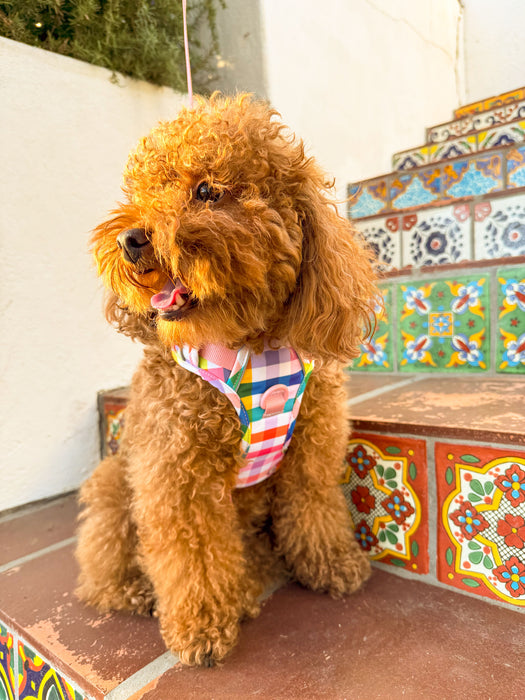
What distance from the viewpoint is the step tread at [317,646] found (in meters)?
0.82

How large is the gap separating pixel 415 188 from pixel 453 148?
62 cm

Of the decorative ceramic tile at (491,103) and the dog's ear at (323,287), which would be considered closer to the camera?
the dog's ear at (323,287)

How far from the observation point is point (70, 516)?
1580 millimetres

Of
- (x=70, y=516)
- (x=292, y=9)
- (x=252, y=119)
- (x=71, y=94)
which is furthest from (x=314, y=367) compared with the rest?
(x=292, y=9)

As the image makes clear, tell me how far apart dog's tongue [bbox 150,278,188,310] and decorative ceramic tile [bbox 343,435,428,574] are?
0.69 meters

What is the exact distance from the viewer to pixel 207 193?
790 millimetres

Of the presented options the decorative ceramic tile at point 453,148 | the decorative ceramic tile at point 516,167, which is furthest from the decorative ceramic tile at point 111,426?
the decorative ceramic tile at point 453,148

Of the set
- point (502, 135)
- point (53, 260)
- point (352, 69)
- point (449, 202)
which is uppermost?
point (352, 69)

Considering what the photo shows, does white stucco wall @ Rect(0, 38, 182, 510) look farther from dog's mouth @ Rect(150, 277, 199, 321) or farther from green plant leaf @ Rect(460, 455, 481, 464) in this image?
green plant leaf @ Rect(460, 455, 481, 464)

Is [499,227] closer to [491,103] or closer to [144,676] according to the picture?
[491,103]

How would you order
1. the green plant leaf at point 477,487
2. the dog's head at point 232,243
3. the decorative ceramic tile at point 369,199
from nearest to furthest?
the dog's head at point 232,243, the green plant leaf at point 477,487, the decorative ceramic tile at point 369,199

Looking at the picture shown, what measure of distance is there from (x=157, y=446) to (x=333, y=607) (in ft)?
1.85

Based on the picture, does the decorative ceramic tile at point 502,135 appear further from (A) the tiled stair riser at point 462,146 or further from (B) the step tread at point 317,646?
(B) the step tread at point 317,646

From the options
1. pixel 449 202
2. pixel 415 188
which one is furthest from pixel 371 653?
pixel 415 188
